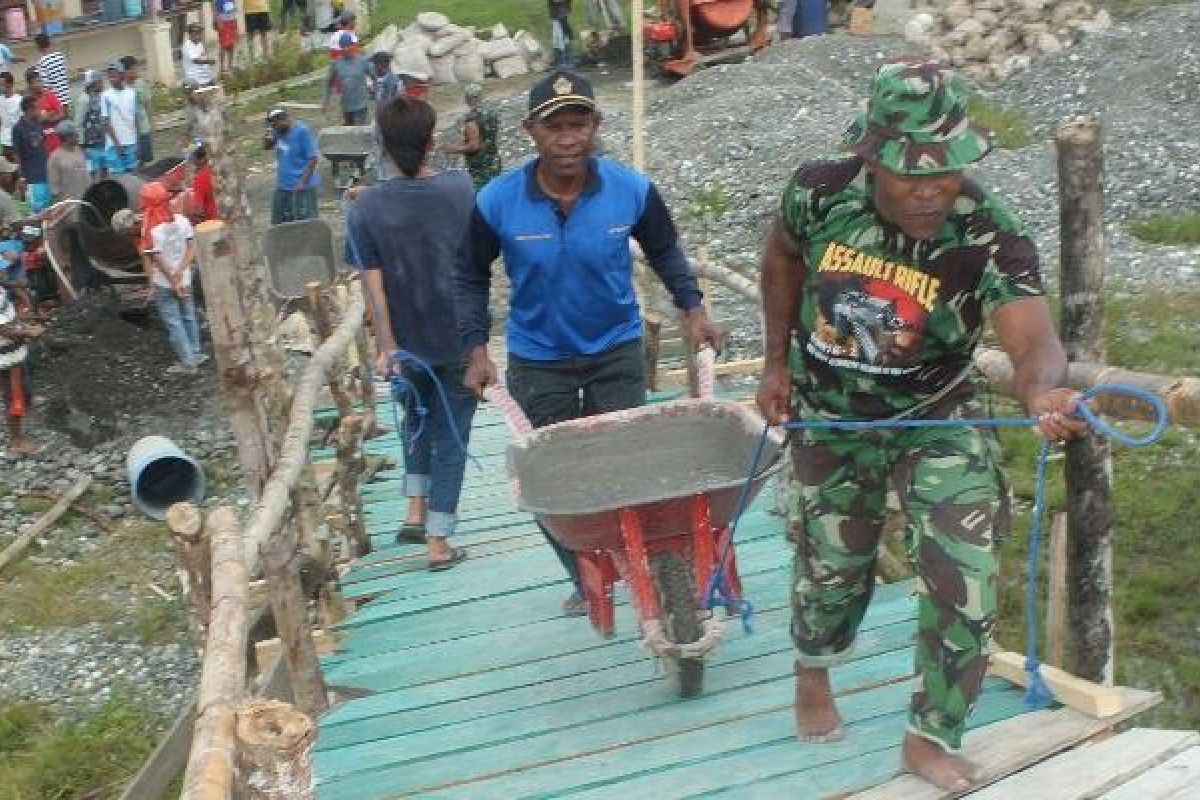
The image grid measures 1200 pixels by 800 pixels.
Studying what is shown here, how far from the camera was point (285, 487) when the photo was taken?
4.79m

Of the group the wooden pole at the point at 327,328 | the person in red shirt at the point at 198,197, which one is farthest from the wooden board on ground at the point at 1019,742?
the person in red shirt at the point at 198,197

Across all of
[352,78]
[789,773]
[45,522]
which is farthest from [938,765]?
[352,78]

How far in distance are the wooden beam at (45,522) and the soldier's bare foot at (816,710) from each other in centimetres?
725

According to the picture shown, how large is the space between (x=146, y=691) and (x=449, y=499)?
2976 millimetres

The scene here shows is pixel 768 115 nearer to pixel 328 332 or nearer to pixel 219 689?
pixel 328 332

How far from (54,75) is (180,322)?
877cm

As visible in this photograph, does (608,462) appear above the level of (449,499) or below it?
above

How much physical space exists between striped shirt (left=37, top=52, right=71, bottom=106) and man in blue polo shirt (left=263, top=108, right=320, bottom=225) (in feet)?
19.1

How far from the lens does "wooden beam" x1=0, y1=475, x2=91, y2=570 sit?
10.3 metres

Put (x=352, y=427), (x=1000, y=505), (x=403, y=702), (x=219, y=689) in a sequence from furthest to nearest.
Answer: (x=352, y=427) < (x=403, y=702) < (x=1000, y=505) < (x=219, y=689)

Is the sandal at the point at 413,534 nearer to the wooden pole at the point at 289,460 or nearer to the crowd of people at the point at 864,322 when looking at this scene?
the wooden pole at the point at 289,460

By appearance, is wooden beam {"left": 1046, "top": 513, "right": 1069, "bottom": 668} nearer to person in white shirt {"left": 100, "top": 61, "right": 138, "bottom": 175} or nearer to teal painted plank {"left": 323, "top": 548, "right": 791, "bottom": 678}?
teal painted plank {"left": 323, "top": 548, "right": 791, "bottom": 678}

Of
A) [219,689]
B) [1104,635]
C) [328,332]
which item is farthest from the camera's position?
[328,332]

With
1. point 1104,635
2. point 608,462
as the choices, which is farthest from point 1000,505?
point 608,462
